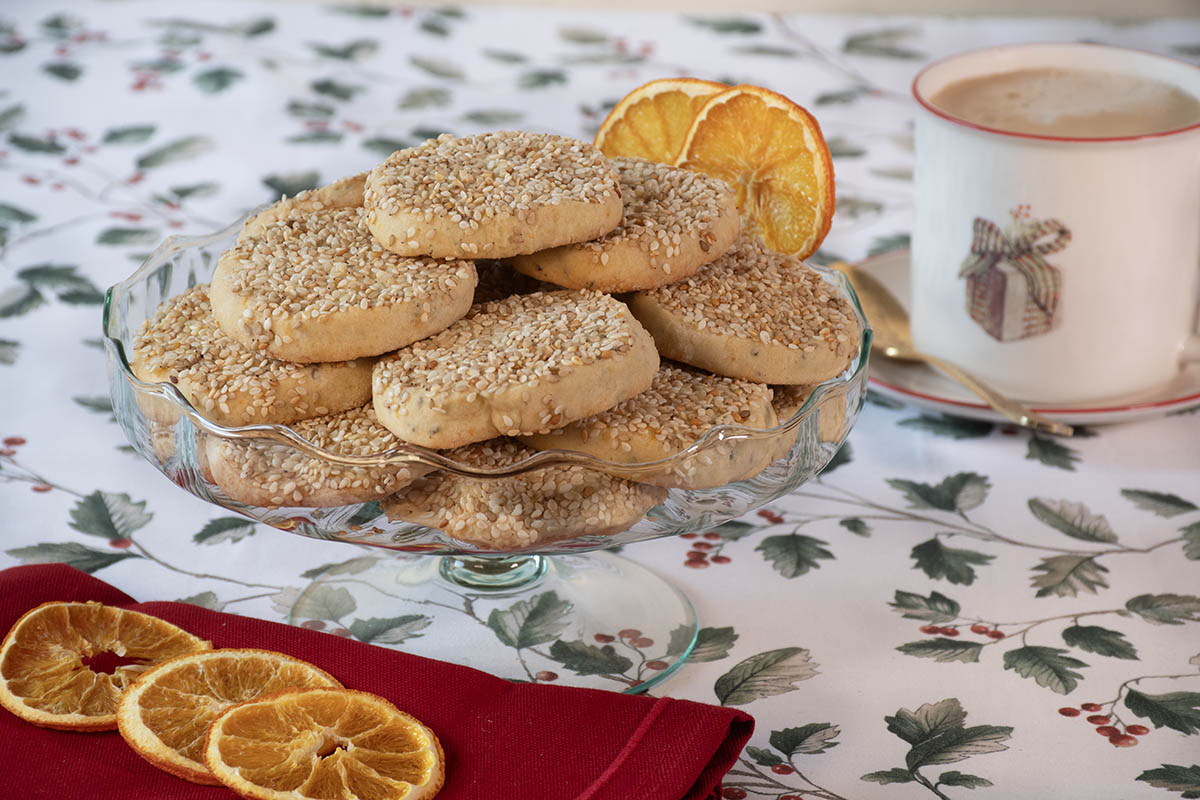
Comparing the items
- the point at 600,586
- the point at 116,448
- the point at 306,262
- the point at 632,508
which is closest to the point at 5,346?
the point at 116,448

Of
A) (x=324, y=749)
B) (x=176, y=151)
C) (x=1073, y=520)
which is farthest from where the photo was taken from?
(x=176, y=151)

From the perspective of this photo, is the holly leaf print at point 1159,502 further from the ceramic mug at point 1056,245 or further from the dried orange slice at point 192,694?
the dried orange slice at point 192,694

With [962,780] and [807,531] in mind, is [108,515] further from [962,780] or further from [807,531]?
[962,780]

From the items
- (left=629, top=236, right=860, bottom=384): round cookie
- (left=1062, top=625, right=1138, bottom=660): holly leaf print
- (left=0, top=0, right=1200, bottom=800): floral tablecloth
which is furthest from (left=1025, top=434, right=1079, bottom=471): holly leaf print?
(left=629, top=236, right=860, bottom=384): round cookie

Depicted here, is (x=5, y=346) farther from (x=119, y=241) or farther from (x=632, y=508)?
(x=632, y=508)

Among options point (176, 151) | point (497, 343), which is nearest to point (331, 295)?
point (497, 343)

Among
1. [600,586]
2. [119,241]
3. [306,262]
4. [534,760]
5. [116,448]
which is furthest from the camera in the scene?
[119,241]

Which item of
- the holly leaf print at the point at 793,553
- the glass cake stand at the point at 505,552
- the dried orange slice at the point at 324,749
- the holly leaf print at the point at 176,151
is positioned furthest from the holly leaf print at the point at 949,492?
the holly leaf print at the point at 176,151
